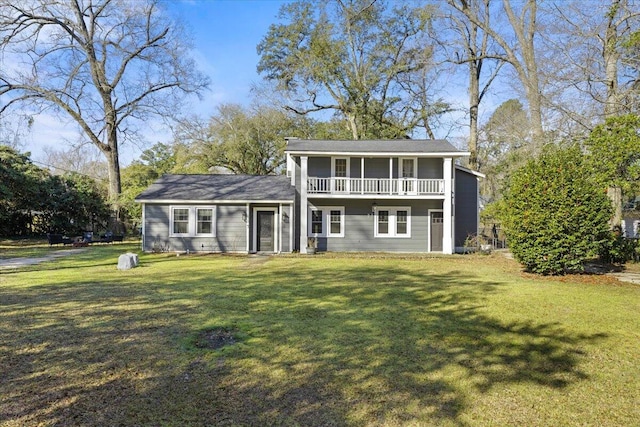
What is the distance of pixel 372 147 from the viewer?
19.6 metres

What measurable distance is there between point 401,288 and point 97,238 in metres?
22.4

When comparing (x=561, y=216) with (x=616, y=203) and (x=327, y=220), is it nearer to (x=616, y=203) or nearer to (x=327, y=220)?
(x=616, y=203)

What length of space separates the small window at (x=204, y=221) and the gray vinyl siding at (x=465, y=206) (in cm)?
1226

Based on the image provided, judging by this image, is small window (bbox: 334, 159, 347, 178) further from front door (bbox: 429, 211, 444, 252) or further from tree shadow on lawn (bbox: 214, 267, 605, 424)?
tree shadow on lawn (bbox: 214, 267, 605, 424)

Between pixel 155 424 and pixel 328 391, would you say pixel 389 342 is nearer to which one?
pixel 328 391

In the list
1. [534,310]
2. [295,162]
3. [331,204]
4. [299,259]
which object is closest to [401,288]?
[534,310]

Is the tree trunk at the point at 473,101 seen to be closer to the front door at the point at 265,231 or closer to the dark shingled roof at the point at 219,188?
the dark shingled roof at the point at 219,188

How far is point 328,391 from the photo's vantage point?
3.92 metres

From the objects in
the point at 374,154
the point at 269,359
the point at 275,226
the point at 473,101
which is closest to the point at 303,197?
the point at 275,226

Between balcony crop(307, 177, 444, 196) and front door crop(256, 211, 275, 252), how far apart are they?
90.4 inches

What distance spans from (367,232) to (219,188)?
7719mm

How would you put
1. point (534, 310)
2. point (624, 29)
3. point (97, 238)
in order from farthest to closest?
point (97, 238)
point (624, 29)
point (534, 310)

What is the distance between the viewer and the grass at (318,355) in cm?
354

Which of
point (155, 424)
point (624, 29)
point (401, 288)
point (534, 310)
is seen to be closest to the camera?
point (155, 424)
